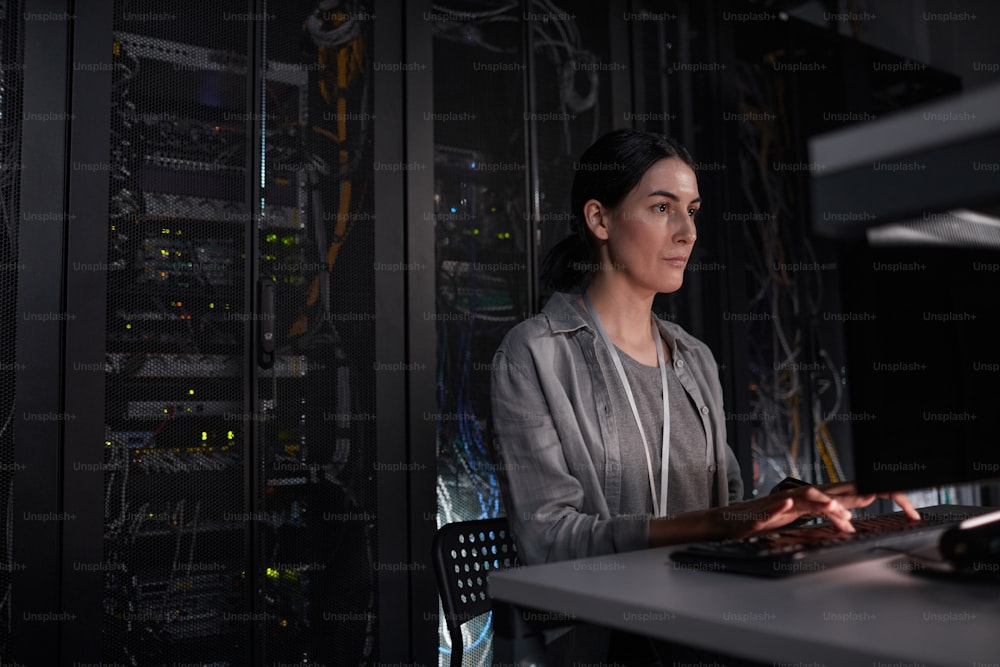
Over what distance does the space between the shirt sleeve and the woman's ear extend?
1.29 ft

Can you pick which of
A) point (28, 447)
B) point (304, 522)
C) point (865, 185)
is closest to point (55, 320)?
point (28, 447)

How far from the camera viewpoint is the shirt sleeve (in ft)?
4.38

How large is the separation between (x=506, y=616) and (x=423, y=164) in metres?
1.83

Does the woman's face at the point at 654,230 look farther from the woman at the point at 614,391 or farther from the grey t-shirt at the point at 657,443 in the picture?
the grey t-shirt at the point at 657,443

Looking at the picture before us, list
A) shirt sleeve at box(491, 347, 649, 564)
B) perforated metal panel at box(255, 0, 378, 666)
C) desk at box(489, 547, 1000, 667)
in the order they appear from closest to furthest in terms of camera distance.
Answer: desk at box(489, 547, 1000, 667) < shirt sleeve at box(491, 347, 649, 564) < perforated metal panel at box(255, 0, 378, 666)

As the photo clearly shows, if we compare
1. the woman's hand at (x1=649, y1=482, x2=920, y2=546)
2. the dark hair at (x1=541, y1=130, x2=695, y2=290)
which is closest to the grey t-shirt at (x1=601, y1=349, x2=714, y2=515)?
the dark hair at (x1=541, y1=130, x2=695, y2=290)

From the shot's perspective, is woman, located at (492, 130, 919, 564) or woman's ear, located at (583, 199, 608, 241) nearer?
woman, located at (492, 130, 919, 564)

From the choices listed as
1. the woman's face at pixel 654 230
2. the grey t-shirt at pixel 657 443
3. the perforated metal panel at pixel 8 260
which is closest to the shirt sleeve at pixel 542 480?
the grey t-shirt at pixel 657 443

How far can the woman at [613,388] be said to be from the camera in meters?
1.45

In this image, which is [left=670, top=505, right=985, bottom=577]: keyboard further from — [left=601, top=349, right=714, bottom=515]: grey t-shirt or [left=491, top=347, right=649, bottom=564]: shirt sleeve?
[left=601, top=349, right=714, bottom=515]: grey t-shirt

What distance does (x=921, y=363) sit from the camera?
39.0 inches

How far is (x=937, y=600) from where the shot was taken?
83 cm

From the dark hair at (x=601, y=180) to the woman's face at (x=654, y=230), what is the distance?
0.02m

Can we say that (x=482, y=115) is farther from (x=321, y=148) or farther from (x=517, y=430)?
(x=517, y=430)
